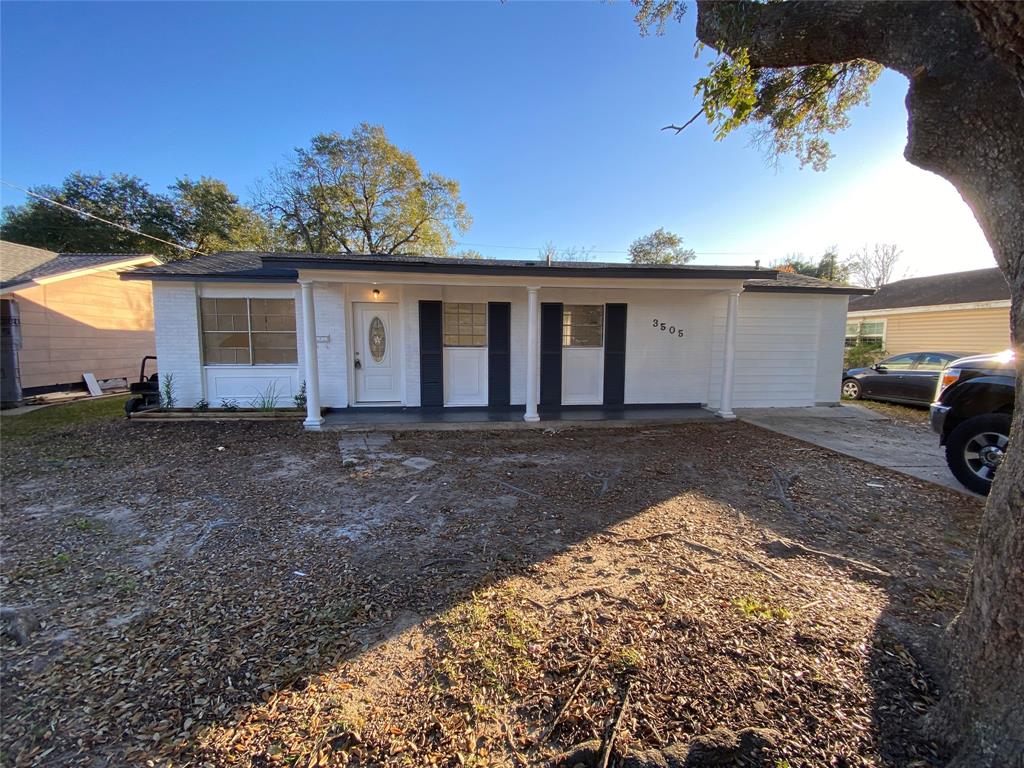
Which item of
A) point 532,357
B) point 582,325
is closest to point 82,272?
point 532,357

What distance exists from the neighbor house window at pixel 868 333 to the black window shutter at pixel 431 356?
696 inches

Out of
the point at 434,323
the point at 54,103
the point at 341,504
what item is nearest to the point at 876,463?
the point at 341,504

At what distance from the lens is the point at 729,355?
26.5ft

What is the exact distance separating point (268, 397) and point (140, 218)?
2270cm

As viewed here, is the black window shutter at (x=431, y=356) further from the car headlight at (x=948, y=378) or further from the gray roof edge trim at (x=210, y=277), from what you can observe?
the car headlight at (x=948, y=378)

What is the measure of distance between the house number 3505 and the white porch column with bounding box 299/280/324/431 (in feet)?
21.9

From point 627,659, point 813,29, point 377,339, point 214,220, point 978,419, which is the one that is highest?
point 214,220

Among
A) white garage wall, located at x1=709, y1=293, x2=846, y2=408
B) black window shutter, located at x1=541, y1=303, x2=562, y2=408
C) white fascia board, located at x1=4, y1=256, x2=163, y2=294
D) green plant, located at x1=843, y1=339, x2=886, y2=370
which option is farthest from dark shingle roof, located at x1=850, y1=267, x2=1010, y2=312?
white fascia board, located at x1=4, y1=256, x2=163, y2=294

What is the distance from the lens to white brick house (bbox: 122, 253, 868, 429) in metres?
8.24

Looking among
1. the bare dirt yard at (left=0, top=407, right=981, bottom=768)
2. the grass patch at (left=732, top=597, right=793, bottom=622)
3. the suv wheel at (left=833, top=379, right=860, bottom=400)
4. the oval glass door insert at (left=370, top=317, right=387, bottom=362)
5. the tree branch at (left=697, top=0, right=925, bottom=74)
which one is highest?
the tree branch at (left=697, top=0, right=925, bottom=74)

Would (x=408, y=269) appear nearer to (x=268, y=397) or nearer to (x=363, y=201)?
(x=268, y=397)

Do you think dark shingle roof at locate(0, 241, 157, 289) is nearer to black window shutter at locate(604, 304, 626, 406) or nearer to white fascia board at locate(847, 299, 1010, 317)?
black window shutter at locate(604, 304, 626, 406)

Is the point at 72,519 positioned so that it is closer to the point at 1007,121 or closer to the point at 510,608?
the point at 510,608

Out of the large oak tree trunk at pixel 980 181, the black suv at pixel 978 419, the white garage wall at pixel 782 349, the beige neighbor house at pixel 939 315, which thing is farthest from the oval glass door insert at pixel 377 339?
the beige neighbor house at pixel 939 315
